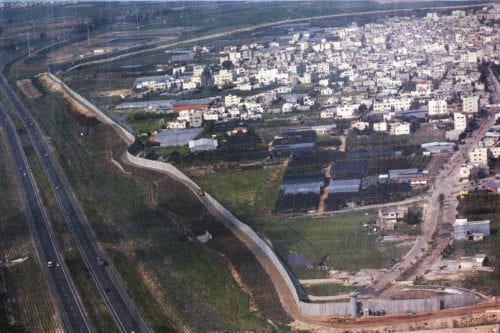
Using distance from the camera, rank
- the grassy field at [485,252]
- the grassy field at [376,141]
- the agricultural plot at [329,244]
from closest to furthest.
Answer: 1. the grassy field at [485,252]
2. the agricultural plot at [329,244]
3. the grassy field at [376,141]

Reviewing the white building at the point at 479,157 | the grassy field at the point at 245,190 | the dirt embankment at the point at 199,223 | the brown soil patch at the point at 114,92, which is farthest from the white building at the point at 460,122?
the brown soil patch at the point at 114,92

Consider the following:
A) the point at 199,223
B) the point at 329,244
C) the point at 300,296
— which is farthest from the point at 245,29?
the point at 300,296

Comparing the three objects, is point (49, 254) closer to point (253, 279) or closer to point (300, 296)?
point (253, 279)

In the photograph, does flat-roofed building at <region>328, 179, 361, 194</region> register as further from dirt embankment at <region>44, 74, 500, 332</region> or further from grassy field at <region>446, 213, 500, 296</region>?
grassy field at <region>446, 213, 500, 296</region>

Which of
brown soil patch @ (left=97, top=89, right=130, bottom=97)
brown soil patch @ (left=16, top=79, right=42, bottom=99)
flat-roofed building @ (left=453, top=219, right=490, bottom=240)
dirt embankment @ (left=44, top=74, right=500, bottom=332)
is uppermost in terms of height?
flat-roofed building @ (left=453, top=219, right=490, bottom=240)

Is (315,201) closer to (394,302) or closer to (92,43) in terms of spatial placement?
(394,302)

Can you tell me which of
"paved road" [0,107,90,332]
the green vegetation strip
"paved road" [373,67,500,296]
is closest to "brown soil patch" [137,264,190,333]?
the green vegetation strip

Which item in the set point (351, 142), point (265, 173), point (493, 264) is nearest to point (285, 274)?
point (493, 264)

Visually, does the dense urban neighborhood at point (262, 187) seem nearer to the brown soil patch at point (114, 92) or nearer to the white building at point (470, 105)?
the white building at point (470, 105)
